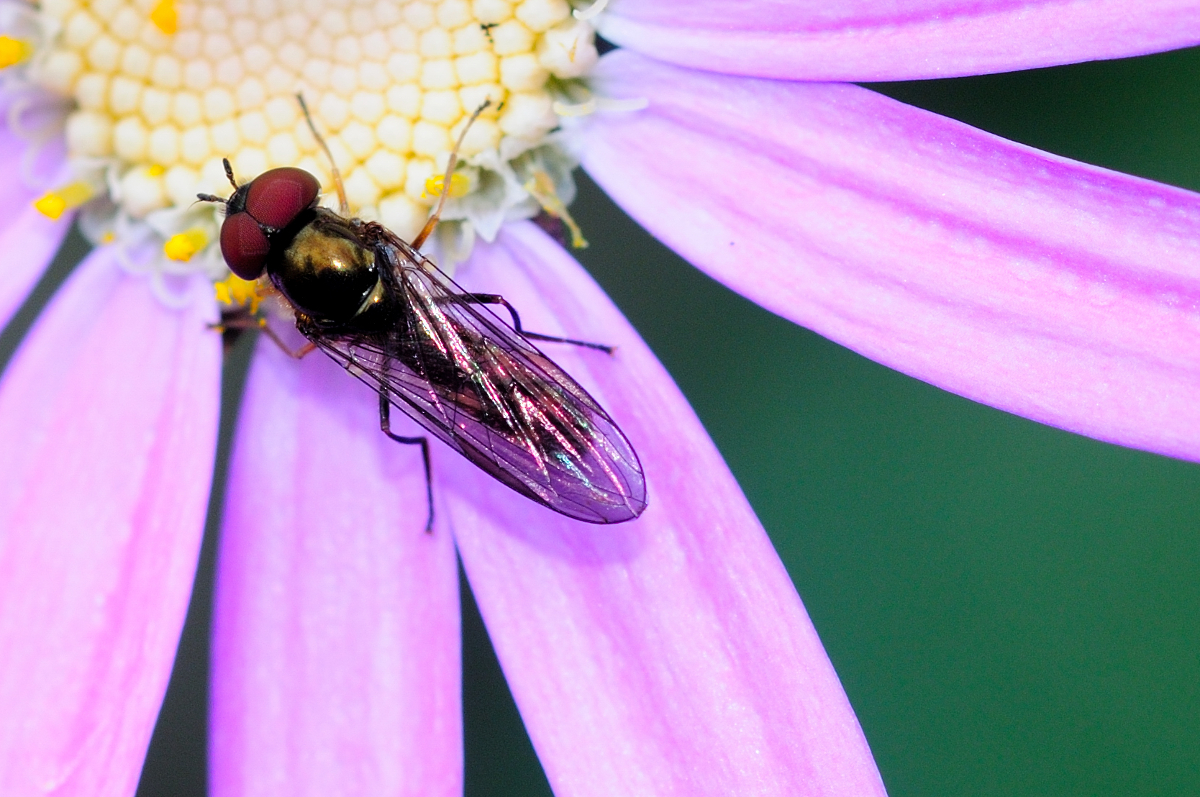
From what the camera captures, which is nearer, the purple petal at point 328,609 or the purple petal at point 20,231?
the purple petal at point 328,609

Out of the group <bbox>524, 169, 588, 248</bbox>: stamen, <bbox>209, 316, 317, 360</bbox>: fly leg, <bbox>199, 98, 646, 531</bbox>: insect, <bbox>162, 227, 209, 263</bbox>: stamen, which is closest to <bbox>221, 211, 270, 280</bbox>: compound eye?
<bbox>199, 98, 646, 531</bbox>: insect

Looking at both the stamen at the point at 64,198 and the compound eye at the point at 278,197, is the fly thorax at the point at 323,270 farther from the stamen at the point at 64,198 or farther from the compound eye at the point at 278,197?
the stamen at the point at 64,198

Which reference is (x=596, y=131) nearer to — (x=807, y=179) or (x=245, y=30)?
(x=807, y=179)

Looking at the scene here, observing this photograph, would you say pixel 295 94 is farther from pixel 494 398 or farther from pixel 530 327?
pixel 494 398

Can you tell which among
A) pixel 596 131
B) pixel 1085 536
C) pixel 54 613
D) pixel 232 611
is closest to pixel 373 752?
pixel 232 611

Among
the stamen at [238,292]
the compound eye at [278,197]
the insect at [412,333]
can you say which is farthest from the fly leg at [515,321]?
the stamen at [238,292]

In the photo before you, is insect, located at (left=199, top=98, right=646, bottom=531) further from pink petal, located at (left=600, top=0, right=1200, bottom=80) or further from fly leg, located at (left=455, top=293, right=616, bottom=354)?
pink petal, located at (left=600, top=0, right=1200, bottom=80)

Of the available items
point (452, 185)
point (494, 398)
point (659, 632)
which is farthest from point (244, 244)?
point (659, 632)
